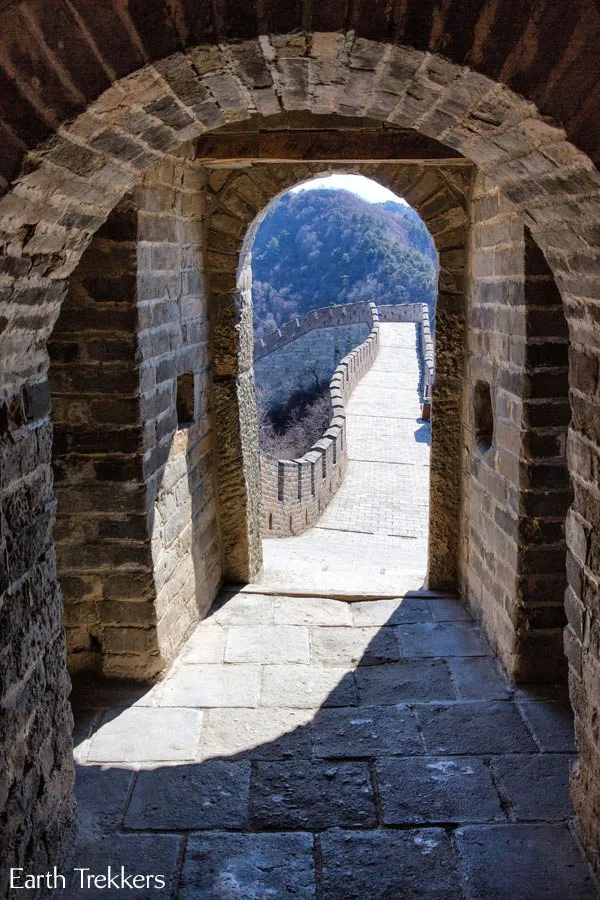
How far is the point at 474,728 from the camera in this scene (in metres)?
3.55

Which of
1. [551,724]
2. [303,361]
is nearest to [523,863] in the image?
[551,724]

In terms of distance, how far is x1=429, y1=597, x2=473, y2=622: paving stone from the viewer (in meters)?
4.86

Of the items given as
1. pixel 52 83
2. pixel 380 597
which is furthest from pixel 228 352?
pixel 52 83

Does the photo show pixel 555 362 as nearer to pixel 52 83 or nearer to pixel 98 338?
pixel 98 338

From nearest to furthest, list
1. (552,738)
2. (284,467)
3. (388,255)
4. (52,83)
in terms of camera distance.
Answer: (52,83) < (552,738) < (284,467) < (388,255)

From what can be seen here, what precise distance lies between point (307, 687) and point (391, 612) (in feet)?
3.66

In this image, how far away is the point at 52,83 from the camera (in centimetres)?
165

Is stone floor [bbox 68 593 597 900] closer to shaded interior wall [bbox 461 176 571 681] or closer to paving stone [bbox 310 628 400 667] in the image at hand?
paving stone [bbox 310 628 400 667]

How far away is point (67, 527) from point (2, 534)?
171 cm

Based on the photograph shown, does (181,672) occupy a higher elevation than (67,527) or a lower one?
lower

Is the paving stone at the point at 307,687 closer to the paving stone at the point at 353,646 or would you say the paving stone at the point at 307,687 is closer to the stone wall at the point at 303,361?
the paving stone at the point at 353,646

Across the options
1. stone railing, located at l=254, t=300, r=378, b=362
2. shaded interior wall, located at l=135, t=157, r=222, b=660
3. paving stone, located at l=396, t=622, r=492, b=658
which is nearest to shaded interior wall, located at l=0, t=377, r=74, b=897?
shaded interior wall, located at l=135, t=157, r=222, b=660

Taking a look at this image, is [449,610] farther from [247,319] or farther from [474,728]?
[247,319]

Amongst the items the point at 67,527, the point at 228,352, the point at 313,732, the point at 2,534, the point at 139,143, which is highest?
the point at 139,143
